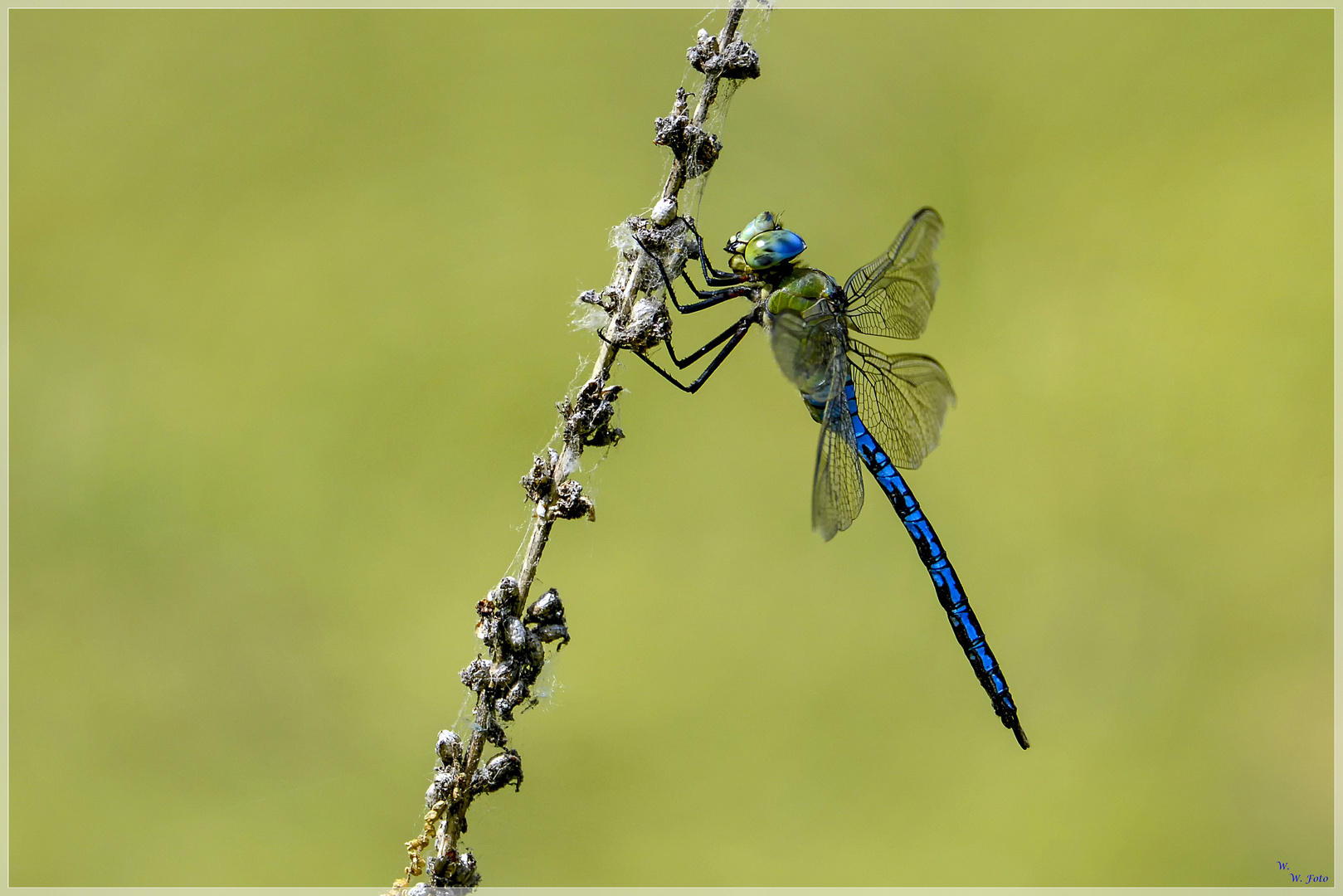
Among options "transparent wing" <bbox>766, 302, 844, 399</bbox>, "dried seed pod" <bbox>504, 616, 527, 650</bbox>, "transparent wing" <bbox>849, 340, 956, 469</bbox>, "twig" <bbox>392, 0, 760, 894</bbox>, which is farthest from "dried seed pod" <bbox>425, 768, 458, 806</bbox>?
"transparent wing" <bbox>849, 340, 956, 469</bbox>

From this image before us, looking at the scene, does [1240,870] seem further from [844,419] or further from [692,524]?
[844,419]

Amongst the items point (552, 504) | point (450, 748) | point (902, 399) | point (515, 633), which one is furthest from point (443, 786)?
point (902, 399)

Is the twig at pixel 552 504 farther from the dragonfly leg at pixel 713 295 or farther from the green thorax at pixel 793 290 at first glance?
the green thorax at pixel 793 290

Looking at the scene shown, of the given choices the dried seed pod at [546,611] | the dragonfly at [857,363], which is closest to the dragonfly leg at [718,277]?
the dragonfly at [857,363]

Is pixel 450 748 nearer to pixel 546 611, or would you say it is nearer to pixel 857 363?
pixel 546 611

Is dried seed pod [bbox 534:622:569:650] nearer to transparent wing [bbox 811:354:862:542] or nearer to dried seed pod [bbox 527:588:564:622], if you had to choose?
dried seed pod [bbox 527:588:564:622]

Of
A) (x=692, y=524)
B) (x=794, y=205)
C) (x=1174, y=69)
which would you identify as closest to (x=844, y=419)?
(x=692, y=524)
